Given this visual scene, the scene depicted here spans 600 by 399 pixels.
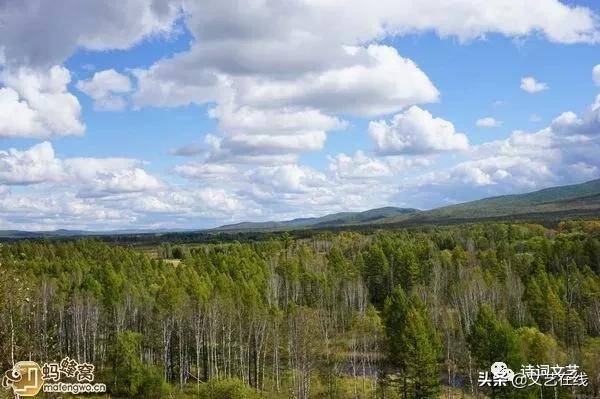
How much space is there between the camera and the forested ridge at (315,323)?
2454 inches

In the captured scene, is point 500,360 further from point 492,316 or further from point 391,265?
point 391,265

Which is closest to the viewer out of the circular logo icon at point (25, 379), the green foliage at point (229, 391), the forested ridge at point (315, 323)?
the circular logo icon at point (25, 379)

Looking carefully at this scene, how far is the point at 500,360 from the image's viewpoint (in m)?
58.2

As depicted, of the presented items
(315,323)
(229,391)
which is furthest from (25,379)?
(315,323)

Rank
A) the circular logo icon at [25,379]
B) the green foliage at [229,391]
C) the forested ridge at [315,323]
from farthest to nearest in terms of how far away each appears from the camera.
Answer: the forested ridge at [315,323] → the green foliage at [229,391] → the circular logo icon at [25,379]

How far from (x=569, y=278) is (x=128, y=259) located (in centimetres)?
10323

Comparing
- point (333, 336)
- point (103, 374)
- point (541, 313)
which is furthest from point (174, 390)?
point (541, 313)

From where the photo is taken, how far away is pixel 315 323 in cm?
7388

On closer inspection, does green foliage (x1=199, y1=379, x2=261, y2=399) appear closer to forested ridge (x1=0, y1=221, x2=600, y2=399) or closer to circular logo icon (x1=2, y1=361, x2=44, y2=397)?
forested ridge (x1=0, y1=221, x2=600, y2=399)

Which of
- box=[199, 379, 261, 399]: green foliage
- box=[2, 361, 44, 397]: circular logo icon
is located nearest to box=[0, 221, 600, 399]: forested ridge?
box=[199, 379, 261, 399]: green foliage

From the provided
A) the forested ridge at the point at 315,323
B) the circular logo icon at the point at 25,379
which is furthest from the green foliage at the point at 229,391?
the circular logo icon at the point at 25,379

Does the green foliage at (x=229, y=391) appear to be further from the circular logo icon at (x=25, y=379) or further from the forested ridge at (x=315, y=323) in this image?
the circular logo icon at (x=25, y=379)

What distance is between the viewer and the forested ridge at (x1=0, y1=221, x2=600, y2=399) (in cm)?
6234

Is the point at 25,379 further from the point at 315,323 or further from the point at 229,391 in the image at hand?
the point at 315,323
